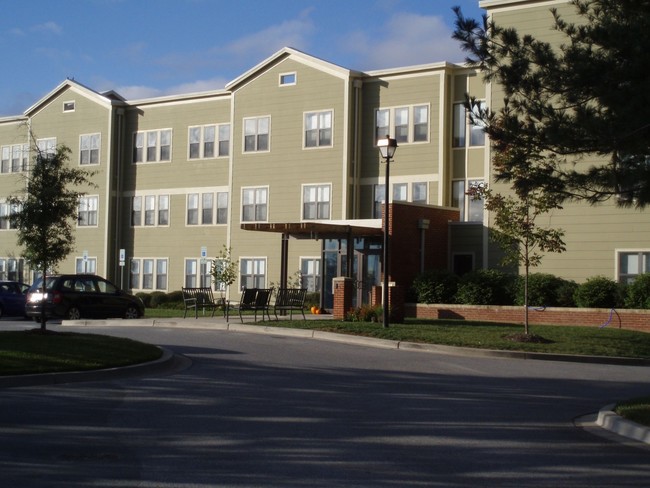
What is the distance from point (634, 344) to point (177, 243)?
27360mm

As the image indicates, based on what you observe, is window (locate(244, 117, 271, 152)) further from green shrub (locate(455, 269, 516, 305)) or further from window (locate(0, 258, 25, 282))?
window (locate(0, 258, 25, 282))

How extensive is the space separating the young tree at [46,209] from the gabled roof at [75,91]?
27495 millimetres

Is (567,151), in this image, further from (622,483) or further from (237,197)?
(237,197)

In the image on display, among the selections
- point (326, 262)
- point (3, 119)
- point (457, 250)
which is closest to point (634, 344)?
point (457, 250)

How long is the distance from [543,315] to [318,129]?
593 inches

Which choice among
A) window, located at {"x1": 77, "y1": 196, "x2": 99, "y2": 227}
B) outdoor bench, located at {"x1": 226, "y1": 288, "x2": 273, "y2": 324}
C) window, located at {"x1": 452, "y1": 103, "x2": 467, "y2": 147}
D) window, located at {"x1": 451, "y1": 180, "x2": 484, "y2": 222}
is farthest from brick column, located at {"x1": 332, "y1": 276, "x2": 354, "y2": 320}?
window, located at {"x1": 77, "y1": 196, "x2": 99, "y2": 227}

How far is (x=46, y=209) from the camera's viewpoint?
20078 mm

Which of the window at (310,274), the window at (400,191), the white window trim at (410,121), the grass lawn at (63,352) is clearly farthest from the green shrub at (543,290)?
the grass lawn at (63,352)

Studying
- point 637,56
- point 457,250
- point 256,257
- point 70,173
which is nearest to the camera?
point 637,56

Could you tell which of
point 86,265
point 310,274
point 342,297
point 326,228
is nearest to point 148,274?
point 86,265

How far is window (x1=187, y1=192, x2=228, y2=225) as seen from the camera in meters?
44.2

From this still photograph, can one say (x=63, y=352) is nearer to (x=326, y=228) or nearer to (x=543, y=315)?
(x=326, y=228)

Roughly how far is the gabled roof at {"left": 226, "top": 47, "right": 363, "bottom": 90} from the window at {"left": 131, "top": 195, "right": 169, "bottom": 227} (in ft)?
23.1

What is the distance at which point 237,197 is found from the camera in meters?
43.2
